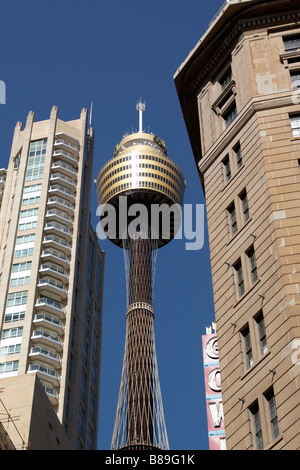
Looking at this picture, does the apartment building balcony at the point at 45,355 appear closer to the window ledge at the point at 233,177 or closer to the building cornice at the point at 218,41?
the building cornice at the point at 218,41

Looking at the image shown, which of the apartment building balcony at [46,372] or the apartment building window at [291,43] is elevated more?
the apartment building balcony at [46,372]

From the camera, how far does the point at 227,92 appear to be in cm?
5012

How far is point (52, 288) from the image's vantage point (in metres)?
106

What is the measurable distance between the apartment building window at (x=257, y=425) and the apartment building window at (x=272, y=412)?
0.73 metres

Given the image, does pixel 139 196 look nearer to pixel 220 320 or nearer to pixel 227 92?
pixel 227 92

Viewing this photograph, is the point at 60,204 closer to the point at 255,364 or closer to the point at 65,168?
the point at 65,168

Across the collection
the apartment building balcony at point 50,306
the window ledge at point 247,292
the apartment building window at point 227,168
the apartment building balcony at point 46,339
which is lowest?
the window ledge at point 247,292

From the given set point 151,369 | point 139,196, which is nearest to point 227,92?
point 151,369

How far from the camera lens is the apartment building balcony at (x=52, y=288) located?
106m

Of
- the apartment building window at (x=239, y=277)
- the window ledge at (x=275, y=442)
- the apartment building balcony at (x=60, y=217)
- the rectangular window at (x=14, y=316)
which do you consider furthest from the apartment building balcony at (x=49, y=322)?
the window ledge at (x=275, y=442)

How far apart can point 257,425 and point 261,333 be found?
14.3 ft

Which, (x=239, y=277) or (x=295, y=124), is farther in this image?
(x=295, y=124)

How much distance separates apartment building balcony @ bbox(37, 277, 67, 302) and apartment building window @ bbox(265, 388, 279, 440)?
73308 mm

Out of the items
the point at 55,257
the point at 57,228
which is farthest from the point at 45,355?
the point at 57,228
